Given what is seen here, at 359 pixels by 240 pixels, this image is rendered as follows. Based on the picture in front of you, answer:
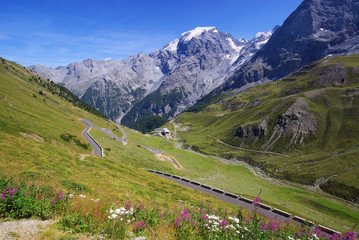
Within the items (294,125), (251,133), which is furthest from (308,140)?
(251,133)

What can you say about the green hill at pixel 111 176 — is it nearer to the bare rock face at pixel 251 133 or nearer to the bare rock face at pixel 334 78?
the bare rock face at pixel 251 133

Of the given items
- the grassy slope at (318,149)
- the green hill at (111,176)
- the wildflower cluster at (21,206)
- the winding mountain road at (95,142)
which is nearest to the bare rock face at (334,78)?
the grassy slope at (318,149)

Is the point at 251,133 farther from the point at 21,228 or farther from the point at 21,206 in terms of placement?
the point at 21,228

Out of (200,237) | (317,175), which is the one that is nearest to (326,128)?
(317,175)

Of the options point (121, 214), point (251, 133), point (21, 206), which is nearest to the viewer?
point (21, 206)

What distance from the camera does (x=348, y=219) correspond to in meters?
55.8

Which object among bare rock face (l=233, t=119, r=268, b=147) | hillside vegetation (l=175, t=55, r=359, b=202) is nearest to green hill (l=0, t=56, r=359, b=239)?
hillside vegetation (l=175, t=55, r=359, b=202)

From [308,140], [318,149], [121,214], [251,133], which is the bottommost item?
[121,214]

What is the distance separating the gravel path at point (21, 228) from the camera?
6.38 metres

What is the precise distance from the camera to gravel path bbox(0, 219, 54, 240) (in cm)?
638

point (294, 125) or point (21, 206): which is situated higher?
point (294, 125)

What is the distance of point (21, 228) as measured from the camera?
22.5 feet

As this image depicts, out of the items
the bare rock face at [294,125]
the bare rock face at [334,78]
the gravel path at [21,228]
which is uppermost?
the bare rock face at [334,78]

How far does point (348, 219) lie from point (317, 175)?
32546mm
